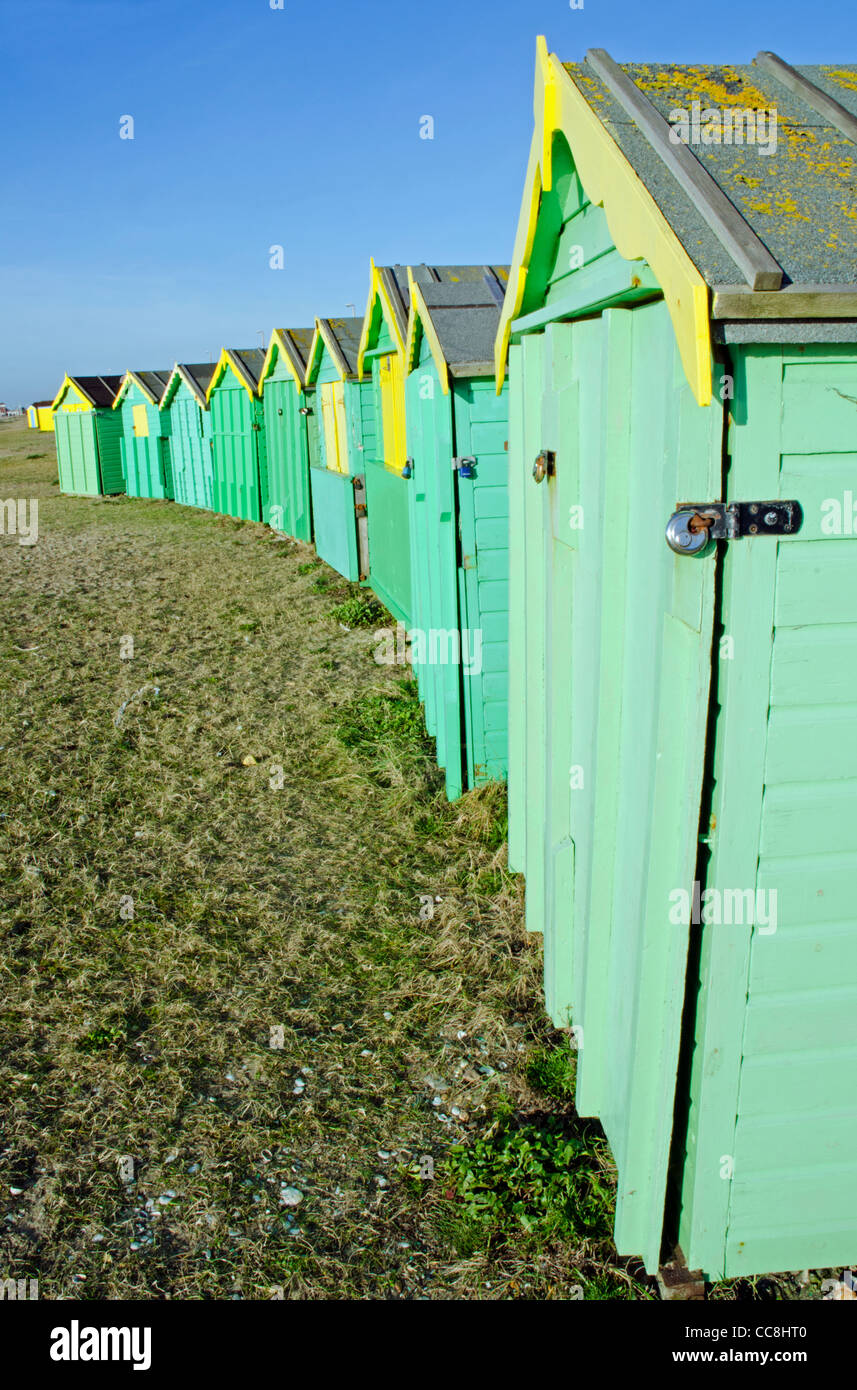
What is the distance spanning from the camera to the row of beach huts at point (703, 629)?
6.85 ft

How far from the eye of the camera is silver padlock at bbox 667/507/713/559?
2.09 m

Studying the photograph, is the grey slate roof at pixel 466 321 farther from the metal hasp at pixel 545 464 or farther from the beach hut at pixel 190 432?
the beach hut at pixel 190 432

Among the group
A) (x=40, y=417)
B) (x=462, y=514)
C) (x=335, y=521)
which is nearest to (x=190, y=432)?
(x=335, y=521)

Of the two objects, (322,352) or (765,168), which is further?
(322,352)

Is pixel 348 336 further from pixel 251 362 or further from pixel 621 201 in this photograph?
pixel 621 201

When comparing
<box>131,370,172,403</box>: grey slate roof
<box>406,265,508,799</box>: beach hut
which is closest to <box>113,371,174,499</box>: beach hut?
<box>131,370,172,403</box>: grey slate roof

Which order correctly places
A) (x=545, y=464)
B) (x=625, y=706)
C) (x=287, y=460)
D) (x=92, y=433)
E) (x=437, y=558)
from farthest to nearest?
1. (x=92, y=433)
2. (x=287, y=460)
3. (x=437, y=558)
4. (x=545, y=464)
5. (x=625, y=706)

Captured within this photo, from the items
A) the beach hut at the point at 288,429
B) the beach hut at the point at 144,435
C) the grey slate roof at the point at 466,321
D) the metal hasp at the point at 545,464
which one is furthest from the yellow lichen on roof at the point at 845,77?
the beach hut at the point at 144,435

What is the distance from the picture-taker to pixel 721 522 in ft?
6.91

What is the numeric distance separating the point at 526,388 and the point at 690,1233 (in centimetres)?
310

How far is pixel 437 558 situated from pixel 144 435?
2037 centimetres
